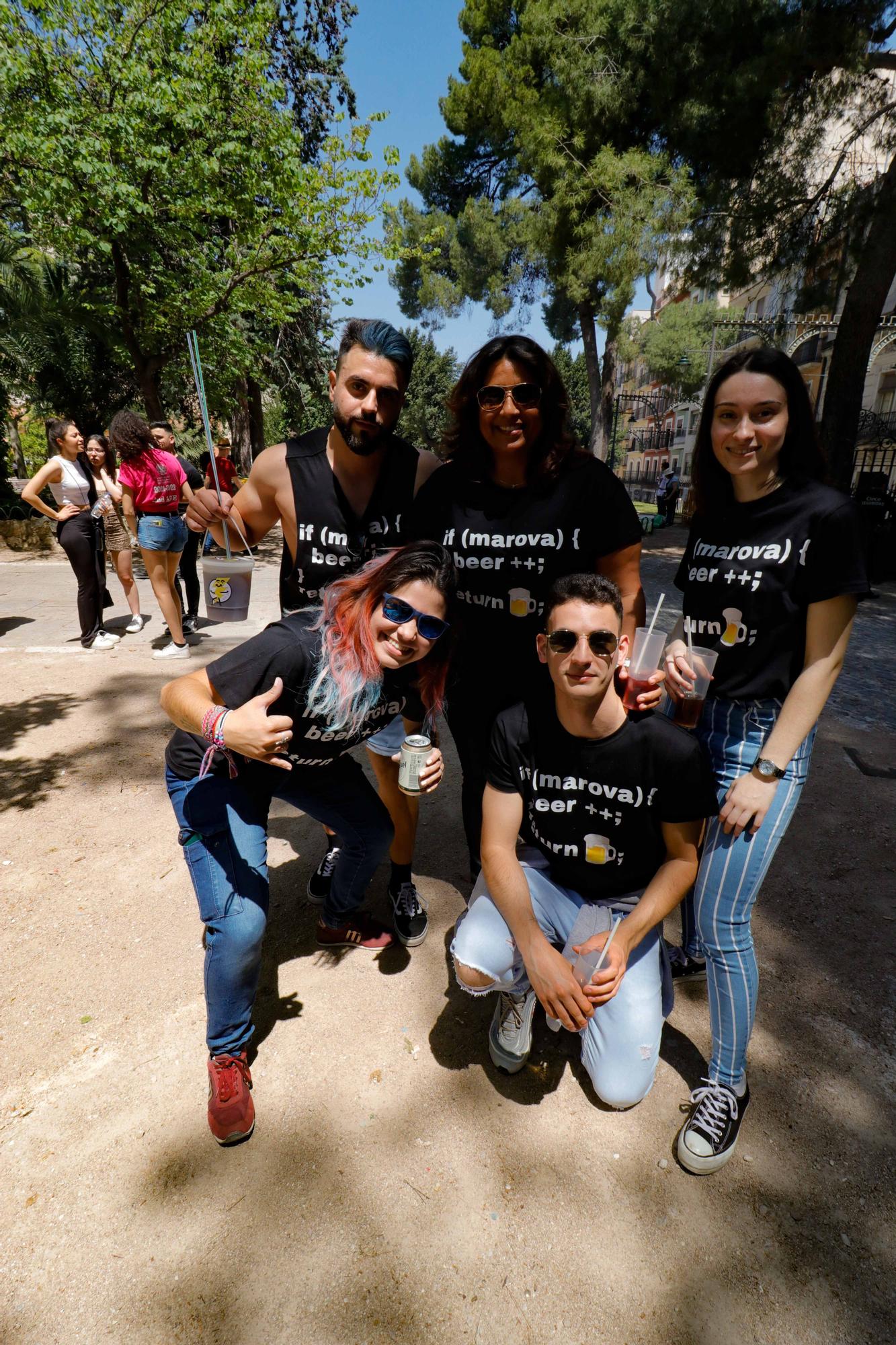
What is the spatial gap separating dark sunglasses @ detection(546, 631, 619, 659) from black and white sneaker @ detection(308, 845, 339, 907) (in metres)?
1.61

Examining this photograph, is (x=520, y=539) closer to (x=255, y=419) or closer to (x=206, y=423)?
(x=206, y=423)

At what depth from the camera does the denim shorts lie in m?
5.84

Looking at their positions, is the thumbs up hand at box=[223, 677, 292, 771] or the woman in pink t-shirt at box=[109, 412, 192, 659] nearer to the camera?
the thumbs up hand at box=[223, 677, 292, 771]

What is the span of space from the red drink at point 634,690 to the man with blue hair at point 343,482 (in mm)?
966

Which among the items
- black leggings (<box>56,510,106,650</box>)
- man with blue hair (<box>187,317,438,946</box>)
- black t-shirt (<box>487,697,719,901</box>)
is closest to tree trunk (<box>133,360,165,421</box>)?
black leggings (<box>56,510,106,650</box>)

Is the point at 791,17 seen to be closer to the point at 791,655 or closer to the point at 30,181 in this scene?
the point at 30,181

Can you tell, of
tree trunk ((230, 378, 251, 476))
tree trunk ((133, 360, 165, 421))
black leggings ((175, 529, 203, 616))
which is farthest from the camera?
tree trunk ((230, 378, 251, 476))

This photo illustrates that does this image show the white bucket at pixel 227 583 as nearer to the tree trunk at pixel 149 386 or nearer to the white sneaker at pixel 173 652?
the white sneaker at pixel 173 652

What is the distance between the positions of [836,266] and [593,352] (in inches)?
297

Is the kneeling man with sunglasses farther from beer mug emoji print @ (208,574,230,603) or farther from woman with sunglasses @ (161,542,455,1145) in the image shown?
beer mug emoji print @ (208,574,230,603)

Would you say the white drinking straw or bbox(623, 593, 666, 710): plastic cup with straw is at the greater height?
bbox(623, 593, 666, 710): plastic cup with straw

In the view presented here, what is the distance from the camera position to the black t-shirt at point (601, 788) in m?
1.88

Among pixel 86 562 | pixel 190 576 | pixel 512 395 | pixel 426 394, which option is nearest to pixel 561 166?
pixel 190 576

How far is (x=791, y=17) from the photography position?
8.30m
